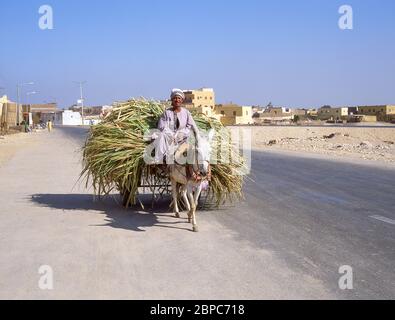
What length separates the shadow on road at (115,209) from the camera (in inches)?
319

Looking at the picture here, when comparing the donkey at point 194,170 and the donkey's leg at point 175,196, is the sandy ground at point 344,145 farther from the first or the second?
the donkey at point 194,170

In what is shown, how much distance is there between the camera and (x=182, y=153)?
26.0 ft

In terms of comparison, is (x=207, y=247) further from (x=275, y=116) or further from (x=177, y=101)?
(x=275, y=116)

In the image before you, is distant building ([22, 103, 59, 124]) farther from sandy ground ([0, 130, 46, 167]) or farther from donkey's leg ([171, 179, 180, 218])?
donkey's leg ([171, 179, 180, 218])

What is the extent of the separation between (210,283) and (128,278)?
2.76 feet

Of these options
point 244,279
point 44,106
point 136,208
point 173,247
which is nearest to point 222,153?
point 136,208

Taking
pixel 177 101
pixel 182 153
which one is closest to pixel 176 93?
pixel 177 101

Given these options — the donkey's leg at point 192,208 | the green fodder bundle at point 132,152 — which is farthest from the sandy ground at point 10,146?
the donkey's leg at point 192,208

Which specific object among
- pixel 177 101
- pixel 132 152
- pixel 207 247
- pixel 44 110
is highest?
pixel 44 110

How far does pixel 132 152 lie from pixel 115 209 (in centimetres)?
133

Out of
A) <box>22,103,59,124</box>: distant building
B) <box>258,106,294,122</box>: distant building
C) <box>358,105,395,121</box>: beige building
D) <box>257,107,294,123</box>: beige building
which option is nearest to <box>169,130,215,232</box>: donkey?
<box>358,105,395,121</box>: beige building

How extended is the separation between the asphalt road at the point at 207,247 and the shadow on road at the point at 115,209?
0.7 inches

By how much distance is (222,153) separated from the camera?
29.8ft

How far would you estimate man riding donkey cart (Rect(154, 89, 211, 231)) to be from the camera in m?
7.62
